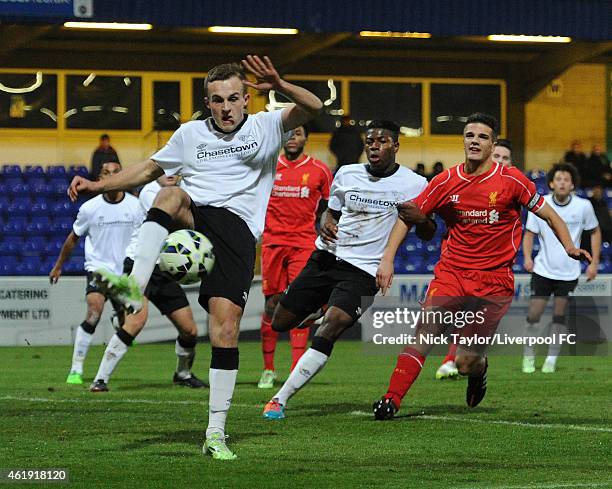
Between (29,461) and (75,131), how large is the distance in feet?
67.2

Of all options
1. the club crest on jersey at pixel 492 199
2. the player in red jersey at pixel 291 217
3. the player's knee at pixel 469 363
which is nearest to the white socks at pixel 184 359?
the player in red jersey at pixel 291 217

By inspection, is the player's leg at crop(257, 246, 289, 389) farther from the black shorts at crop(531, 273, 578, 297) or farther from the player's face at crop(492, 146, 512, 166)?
the black shorts at crop(531, 273, 578, 297)

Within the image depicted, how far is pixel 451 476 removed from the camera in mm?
6789

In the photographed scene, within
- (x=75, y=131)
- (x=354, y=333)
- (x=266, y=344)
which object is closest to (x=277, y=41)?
(x=75, y=131)

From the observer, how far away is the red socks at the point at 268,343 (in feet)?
41.4

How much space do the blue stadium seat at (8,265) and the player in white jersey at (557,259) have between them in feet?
32.6

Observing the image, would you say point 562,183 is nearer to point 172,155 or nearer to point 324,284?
point 324,284

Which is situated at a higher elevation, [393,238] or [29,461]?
[393,238]

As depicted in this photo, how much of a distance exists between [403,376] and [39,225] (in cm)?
1464

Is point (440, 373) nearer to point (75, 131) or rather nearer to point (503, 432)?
point (503, 432)

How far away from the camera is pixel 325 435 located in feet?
27.8

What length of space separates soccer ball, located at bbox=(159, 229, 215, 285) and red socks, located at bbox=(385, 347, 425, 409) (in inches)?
93.6

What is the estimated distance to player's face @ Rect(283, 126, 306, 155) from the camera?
12930 mm

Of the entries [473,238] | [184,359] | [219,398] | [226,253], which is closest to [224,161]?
[226,253]
